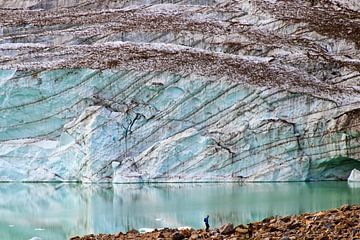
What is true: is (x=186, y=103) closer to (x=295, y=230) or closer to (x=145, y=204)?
(x=145, y=204)

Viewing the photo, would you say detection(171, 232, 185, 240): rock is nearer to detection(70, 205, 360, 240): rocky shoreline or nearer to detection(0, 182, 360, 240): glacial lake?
detection(70, 205, 360, 240): rocky shoreline

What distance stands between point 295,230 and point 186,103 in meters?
23.8

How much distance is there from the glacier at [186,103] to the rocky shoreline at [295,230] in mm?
19698

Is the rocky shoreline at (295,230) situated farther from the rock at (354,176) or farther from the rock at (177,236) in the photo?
the rock at (354,176)

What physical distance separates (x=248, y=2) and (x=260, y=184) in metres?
17.5

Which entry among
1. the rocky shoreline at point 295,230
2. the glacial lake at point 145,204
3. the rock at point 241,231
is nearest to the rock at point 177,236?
the rocky shoreline at point 295,230

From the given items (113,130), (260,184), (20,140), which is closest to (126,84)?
(113,130)

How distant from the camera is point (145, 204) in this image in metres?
24.1

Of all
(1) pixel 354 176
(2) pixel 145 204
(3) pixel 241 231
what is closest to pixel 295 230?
(3) pixel 241 231

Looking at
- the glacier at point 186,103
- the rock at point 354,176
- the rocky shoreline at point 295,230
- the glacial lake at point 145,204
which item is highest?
the glacier at point 186,103

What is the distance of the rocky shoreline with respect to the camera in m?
10.8

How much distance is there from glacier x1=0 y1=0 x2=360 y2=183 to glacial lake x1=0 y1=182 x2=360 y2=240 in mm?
1352

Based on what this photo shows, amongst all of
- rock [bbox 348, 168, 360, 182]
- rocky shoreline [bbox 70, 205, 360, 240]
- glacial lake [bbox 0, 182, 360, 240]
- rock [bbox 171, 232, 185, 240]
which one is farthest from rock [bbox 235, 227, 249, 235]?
rock [bbox 348, 168, 360, 182]

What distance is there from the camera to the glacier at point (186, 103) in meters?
32.8
